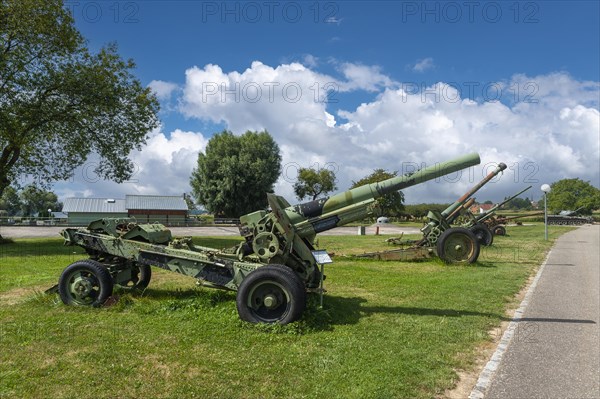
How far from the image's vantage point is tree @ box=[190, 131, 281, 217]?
158 ft

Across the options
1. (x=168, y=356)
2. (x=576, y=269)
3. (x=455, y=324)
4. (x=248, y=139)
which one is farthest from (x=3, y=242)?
(x=248, y=139)

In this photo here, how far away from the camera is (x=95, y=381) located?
4.33 meters

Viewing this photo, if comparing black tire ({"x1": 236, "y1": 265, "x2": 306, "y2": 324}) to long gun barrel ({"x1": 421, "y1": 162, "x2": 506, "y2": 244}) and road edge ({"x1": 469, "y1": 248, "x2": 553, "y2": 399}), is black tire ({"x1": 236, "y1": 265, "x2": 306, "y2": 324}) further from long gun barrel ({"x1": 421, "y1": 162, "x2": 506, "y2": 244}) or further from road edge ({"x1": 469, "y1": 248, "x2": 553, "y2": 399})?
long gun barrel ({"x1": 421, "y1": 162, "x2": 506, "y2": 244})

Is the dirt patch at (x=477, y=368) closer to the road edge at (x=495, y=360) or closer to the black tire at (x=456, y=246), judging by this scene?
the road edge at (x=495, y=360)

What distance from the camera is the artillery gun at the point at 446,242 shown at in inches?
530

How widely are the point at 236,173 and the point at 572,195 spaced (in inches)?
3082

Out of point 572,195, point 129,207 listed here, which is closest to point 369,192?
point 129,207

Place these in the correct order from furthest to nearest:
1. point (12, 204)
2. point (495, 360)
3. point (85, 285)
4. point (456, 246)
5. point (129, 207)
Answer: point (12, 204)
point (129, 207)
point (456, 246)
point (85, 285)
point (495, 360)

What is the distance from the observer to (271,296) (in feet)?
20.4

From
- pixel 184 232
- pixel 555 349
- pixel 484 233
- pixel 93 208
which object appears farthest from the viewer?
pixel 93 208

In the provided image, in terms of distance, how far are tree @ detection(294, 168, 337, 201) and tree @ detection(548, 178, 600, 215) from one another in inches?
2164

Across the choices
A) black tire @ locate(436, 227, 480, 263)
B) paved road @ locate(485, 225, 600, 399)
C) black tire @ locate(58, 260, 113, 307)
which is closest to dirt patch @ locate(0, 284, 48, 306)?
black tire @ locate(58, 260, 113, 307)

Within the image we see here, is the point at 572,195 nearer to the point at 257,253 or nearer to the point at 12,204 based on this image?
the point at 257,253

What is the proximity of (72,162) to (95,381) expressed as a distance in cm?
2132
